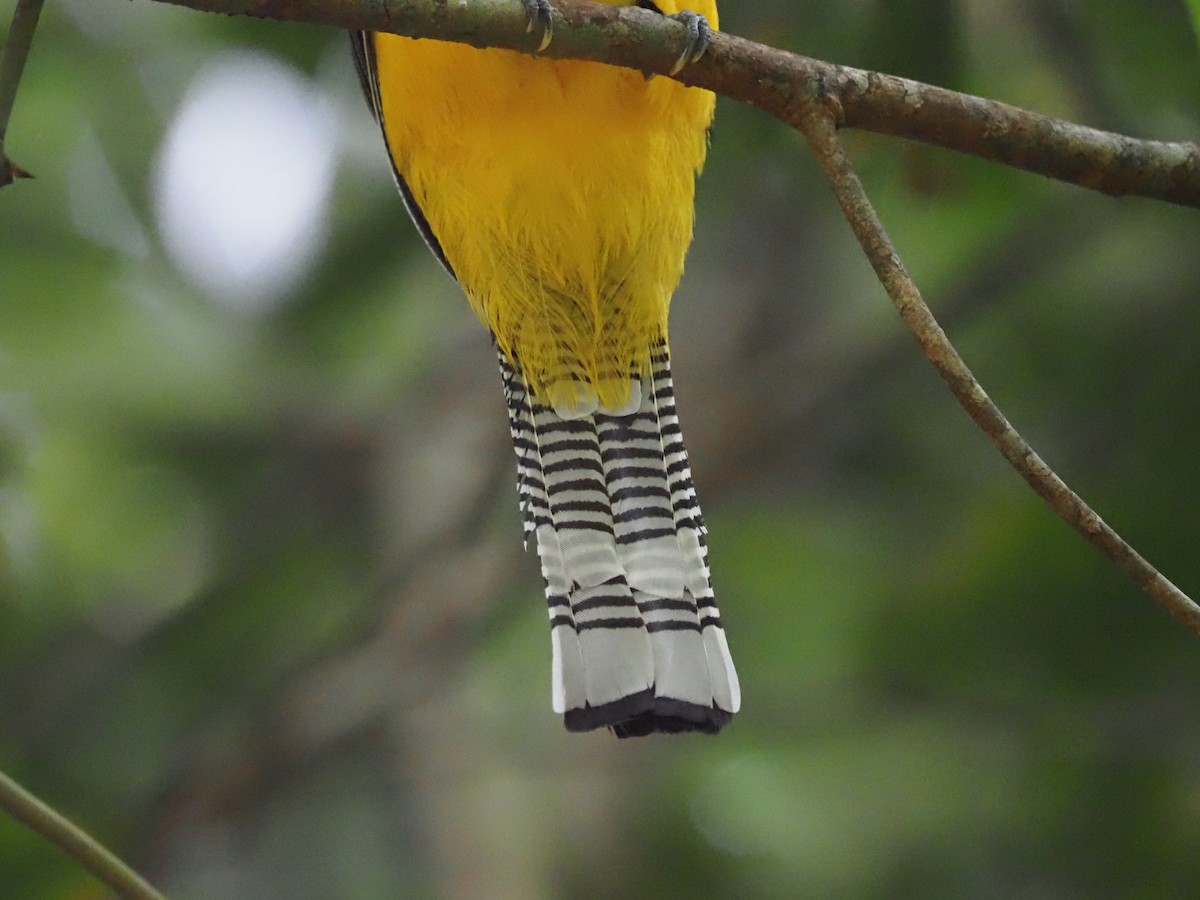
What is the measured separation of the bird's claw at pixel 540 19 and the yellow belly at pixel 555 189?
0.70 meters

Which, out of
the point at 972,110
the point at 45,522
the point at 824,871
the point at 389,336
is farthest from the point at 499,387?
the point at 972,110

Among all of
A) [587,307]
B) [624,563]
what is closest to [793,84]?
[587,307]

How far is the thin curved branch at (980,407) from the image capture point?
1.71 meters

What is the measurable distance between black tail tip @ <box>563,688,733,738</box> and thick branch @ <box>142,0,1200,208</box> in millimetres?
963

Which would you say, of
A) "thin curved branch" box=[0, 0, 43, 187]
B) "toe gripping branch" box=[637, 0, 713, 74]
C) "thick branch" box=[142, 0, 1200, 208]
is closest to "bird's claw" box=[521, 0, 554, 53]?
"thick branch" box=[142, 0, 1200, 208]

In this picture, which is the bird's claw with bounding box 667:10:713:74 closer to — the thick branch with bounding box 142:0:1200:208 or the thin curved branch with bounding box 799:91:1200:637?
the thick branch with bounding box 142:0:1200:208

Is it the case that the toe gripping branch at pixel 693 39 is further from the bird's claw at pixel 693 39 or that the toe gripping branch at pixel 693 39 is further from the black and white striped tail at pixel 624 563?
the black and white striped tail at pixel 624 563

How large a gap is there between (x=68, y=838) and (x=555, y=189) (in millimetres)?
1457

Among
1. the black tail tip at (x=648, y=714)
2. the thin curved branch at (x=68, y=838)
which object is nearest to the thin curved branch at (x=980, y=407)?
the black tail tip at (x=648, y=714)

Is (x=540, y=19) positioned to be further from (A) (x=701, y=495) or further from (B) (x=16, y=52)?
(A) (x=701, y=495)

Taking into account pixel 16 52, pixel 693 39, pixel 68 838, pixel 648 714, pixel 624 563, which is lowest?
pixel 68 838

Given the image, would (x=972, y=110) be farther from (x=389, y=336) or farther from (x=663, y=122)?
(x=389, y=336)

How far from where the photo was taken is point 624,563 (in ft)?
9.14

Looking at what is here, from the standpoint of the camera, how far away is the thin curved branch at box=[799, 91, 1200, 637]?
5.61 feet
